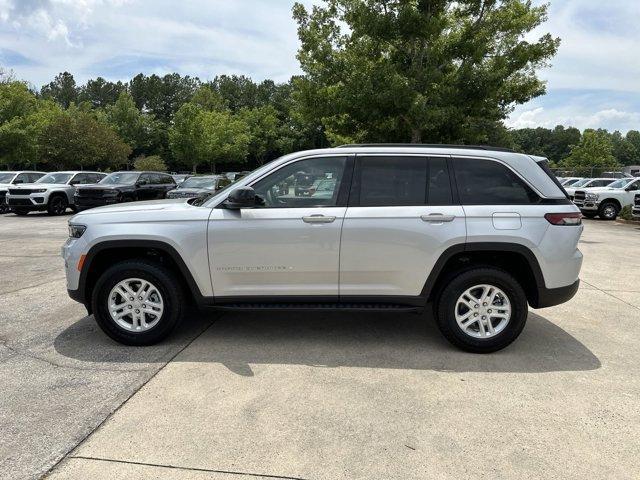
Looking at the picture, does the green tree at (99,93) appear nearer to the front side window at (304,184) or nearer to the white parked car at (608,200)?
the white parked car at (608,200)

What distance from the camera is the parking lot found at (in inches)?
110

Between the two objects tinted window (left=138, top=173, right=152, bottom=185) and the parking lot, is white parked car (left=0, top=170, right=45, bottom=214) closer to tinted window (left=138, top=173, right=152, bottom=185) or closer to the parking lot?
tinted window (left=138, top=173, right=152, bottom=185)

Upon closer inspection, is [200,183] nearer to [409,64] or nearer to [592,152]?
[409,64]

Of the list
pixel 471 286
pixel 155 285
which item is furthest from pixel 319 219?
pixel 155 285

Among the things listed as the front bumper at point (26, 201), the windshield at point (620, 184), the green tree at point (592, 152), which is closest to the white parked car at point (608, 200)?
the windshield at point (620, 184)

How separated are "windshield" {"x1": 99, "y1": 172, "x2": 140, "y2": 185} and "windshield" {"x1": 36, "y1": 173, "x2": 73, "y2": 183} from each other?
1.43 m

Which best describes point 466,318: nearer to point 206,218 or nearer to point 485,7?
point 206,218

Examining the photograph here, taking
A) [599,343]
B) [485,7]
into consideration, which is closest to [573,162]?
[485,7]

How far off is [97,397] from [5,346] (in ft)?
5.54

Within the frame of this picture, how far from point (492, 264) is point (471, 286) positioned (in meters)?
0.36

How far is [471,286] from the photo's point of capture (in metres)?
4.31

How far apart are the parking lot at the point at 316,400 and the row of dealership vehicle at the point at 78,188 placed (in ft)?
37.8

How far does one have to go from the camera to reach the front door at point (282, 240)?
426 cm

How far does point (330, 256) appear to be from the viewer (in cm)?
428
